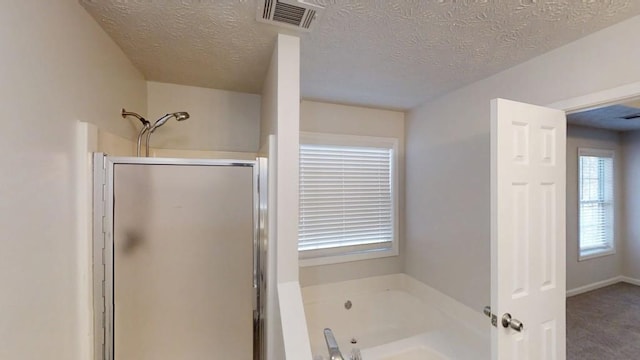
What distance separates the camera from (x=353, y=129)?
2887mm

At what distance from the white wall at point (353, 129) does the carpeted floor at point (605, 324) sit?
1911mm

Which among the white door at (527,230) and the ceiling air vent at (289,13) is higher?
the ceiling air vent at (289,13)

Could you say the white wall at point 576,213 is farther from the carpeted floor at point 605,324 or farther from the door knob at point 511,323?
the door knob at point 511,323

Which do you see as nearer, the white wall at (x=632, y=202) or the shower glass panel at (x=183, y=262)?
the shower glass panel at (x=183, y=262)

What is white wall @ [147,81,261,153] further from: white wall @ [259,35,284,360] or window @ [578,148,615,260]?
window @ [578,148,615,260]

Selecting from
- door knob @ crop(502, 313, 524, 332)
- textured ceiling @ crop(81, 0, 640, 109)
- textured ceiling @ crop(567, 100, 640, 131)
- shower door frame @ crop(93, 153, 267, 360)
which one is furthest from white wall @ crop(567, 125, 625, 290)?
shower door frame @ crop(93, 153, 267, 360)

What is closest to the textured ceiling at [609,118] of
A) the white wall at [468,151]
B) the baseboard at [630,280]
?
the white wall at [468,151]

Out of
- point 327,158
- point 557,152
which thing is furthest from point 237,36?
point 557,152

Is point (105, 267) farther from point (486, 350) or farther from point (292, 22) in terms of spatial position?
point (486, 350)

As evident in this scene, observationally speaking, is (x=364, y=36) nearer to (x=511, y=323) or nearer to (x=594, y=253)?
(x=511, y=323)

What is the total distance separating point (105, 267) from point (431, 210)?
2.56m

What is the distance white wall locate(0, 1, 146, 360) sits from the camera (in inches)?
33.5

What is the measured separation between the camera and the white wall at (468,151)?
1.41m

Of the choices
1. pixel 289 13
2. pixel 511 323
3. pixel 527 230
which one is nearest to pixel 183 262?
pixel 289 13
